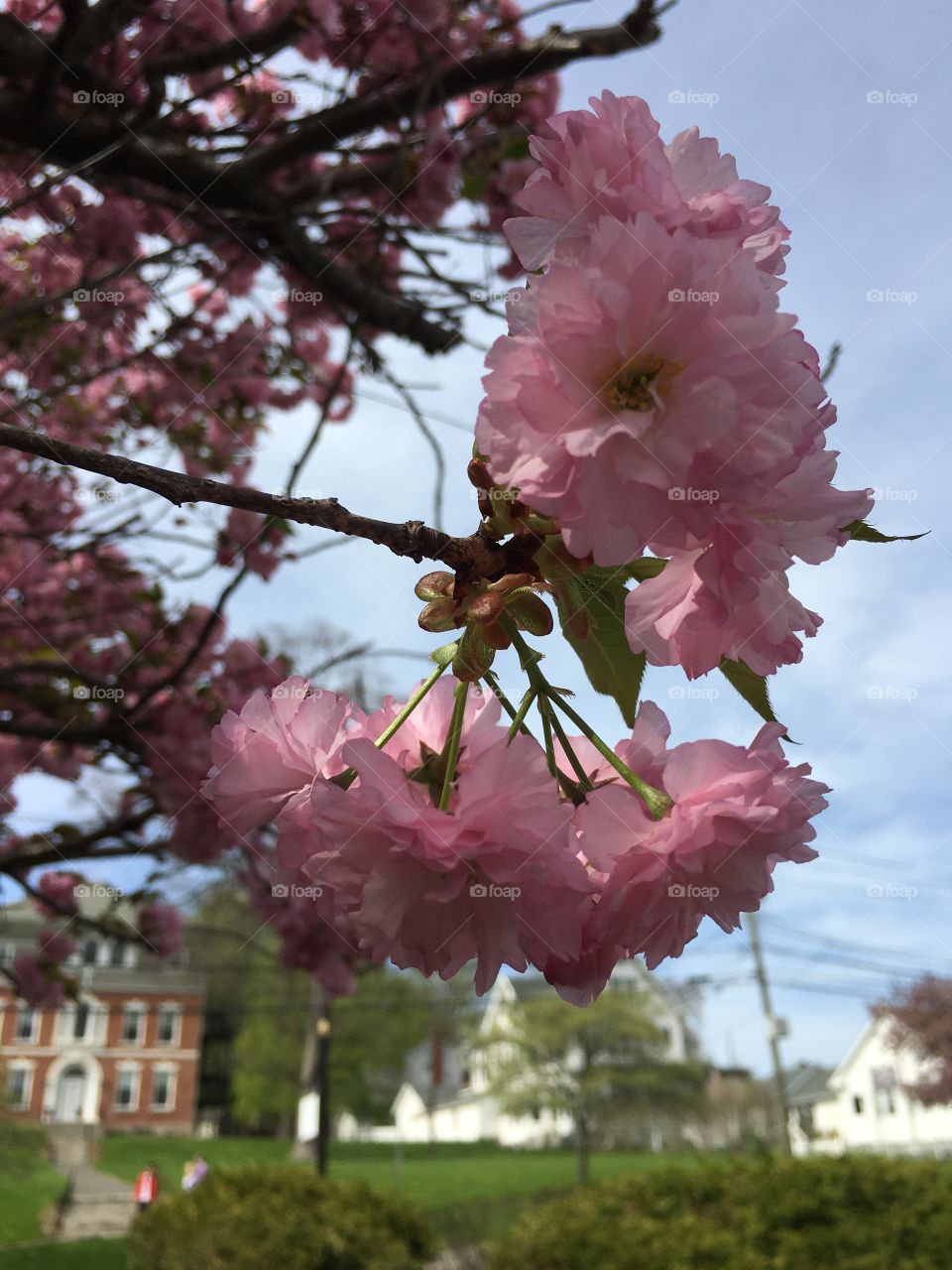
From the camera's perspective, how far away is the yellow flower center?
1.71 ft

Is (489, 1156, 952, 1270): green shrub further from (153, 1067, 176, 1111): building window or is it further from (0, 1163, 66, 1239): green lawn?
(153, 1067, 176, 1111): building window

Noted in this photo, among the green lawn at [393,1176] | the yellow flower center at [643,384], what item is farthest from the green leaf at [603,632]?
the green lawn at [393,1176]

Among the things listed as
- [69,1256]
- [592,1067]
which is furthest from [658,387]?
[592,1067]

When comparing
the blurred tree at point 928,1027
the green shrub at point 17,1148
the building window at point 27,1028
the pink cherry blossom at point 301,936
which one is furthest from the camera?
the building window at point 27,1028

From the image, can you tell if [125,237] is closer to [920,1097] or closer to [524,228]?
[524,228]

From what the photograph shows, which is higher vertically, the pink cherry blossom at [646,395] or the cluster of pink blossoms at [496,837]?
the pink cherry blossom at [646,395]

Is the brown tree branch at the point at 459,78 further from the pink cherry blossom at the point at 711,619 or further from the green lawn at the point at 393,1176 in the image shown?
the green lawn at the point at 393,1176

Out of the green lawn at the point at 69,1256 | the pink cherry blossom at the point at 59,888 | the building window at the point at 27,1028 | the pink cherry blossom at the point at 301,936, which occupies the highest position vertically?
the building window at the point at 27,1028

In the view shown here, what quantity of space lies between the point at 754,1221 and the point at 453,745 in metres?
5.93

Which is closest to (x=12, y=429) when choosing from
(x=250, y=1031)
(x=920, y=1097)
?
(x=920, y=1097)

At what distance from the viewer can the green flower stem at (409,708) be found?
68 centimetres

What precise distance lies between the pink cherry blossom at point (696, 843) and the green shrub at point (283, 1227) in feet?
23.2

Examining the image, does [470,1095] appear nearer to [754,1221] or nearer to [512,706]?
[754,1221]

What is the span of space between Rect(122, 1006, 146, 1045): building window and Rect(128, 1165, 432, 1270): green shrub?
109 feet
